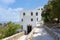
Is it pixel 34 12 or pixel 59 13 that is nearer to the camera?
pixel 59 13

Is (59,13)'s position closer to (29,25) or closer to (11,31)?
(11,31)

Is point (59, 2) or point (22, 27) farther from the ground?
point (59, 2)

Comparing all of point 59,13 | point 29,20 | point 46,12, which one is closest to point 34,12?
point 29,20

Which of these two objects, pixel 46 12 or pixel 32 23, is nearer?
pixel 46 12

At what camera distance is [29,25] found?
56.7 meters

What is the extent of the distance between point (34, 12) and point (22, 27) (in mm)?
16170

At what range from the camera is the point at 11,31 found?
124 ft

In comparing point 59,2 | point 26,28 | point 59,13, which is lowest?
point 26,28

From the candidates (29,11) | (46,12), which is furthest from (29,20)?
(29,11)

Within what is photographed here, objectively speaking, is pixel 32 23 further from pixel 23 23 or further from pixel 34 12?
pixel 34 12

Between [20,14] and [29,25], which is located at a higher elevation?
[20,14]

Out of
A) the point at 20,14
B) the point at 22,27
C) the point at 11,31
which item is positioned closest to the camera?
the point at 11,31

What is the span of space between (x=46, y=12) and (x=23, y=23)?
9.63m

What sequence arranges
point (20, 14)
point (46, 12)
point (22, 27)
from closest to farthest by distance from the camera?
point (46, 12), point (22, 27), point (20, 14)
